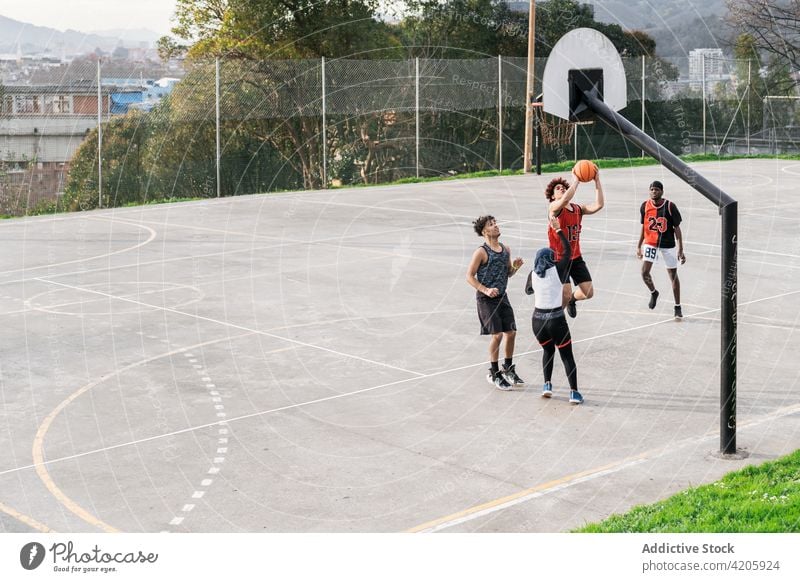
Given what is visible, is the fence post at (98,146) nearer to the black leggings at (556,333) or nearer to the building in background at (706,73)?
the black leggings at (556,333)

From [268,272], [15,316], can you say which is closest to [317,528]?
[15,316]

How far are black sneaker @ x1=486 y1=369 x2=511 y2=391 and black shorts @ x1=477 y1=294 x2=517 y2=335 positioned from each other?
18.5 inches

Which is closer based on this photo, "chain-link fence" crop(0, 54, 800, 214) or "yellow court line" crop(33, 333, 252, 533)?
"yellow court line" crop(33, 333, 252, 533)

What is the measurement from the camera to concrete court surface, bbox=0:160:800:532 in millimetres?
8766

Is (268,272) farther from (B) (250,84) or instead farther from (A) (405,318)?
(B) (250,84)

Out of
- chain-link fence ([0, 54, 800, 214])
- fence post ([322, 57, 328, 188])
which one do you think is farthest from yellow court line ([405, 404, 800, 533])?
fence post ([322, 57, 328, 188])

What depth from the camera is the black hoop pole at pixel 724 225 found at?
8.83 metres

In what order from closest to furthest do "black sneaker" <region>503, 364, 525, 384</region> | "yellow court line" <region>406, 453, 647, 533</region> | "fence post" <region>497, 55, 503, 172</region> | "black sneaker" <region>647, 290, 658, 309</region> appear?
"yellow court line" <region>406, 453, 647, 533</region>
"black sneaker" <region>503, 364, 525, 384</region>
"black sneaker" <region>647, 290, 658, 309</region>
"fence post" <region>497, 55, 503, 172</region>

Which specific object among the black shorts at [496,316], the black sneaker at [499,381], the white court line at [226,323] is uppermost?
the black shorts at [496,316]

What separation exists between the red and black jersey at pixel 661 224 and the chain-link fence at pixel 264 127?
59.5 feet

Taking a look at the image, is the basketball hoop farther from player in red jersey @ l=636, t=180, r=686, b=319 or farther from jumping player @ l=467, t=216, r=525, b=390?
jumping player @ l=467, t=216, r=525, b=390

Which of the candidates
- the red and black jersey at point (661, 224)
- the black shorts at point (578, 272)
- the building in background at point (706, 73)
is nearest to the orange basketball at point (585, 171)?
the black shorts at point (578, 272)

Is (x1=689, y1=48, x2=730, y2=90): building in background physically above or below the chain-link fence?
above
